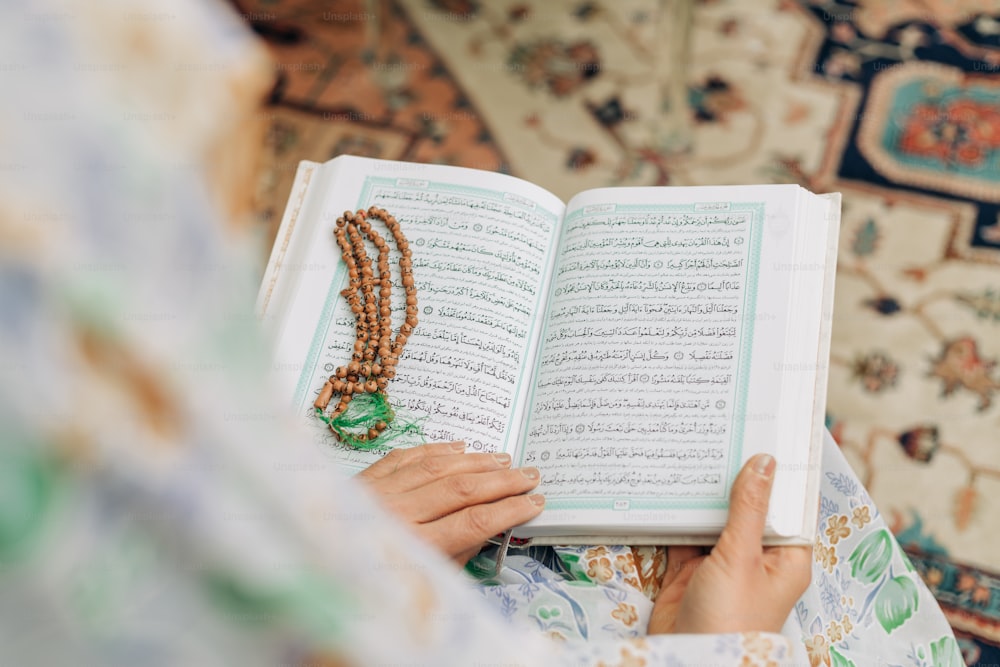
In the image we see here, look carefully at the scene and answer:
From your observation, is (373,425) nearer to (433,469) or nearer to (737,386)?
(433,469)

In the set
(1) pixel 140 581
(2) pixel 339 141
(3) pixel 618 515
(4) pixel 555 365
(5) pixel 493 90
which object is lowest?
(1) pixel 140 581

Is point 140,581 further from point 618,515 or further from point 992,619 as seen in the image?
point 992,619

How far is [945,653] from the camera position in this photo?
70 cm

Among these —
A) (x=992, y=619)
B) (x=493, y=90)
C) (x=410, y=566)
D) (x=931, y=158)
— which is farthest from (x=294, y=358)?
(x=931, y=158)

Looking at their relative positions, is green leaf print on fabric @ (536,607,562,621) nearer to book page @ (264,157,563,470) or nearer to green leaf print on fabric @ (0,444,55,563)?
book page @ (264,157,563,470)

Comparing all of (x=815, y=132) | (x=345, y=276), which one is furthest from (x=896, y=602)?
(x=815, y=132)

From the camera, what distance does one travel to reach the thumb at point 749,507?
566 millimetres

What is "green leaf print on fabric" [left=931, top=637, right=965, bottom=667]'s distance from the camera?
2.27ft

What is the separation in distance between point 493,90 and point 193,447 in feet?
4.50

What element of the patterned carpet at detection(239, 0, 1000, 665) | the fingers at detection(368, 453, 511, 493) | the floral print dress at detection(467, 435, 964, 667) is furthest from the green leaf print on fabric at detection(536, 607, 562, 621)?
the patterned carpet at detection(239, 0, 1000, 665)

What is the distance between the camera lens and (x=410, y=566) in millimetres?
334

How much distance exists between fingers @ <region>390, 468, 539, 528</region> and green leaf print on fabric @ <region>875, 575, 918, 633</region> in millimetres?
307

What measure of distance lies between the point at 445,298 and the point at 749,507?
29cm

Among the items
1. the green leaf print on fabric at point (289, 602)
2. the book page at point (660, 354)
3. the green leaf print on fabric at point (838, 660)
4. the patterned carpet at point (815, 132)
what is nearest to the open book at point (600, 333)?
the book page at point (660, 354)
